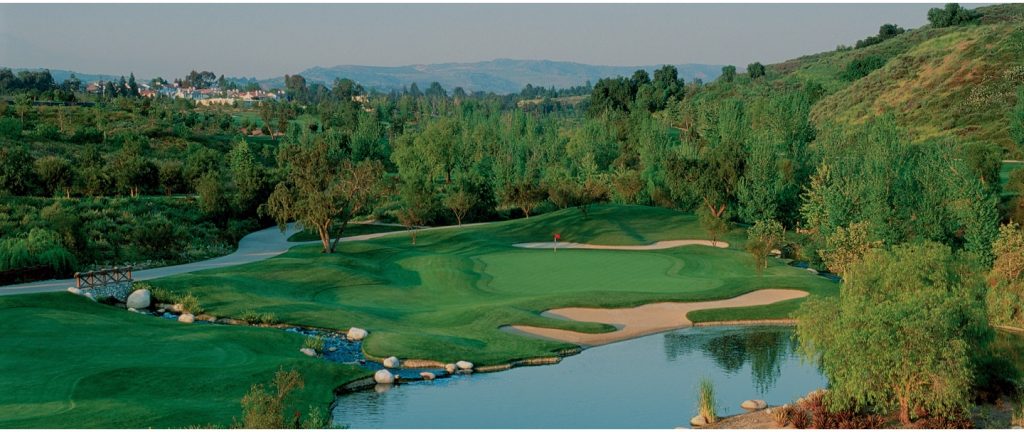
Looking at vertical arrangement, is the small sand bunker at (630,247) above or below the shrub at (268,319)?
below

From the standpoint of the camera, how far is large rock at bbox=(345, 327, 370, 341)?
3762 cm

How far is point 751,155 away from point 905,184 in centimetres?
1541

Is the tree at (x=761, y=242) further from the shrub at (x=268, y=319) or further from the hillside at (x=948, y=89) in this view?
the hillside at (x=948, y=89)

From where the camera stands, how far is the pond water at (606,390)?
2839 centimetres

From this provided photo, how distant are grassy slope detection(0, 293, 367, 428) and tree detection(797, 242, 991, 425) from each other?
50.4ft

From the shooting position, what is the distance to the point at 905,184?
60.7 meters

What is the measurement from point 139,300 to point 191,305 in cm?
215

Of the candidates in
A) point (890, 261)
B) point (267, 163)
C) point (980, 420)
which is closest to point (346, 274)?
point (890, 261)

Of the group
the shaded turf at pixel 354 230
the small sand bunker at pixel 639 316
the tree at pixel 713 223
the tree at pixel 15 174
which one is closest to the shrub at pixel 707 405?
the small sand bunker at pixel 639 316

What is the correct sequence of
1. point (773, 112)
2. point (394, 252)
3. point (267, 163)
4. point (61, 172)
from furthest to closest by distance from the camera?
1. point (267, 163)
2. point (773, 112)
3. point (61, 172)
4. point (394, 252)

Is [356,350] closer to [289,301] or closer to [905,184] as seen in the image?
[289,301]

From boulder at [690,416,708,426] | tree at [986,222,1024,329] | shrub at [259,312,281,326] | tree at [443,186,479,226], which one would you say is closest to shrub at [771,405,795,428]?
boulder at [690,416,708,426]

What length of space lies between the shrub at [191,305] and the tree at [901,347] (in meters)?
24.5

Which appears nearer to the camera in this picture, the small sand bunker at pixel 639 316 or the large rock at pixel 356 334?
the large rock at pixel 356 334
